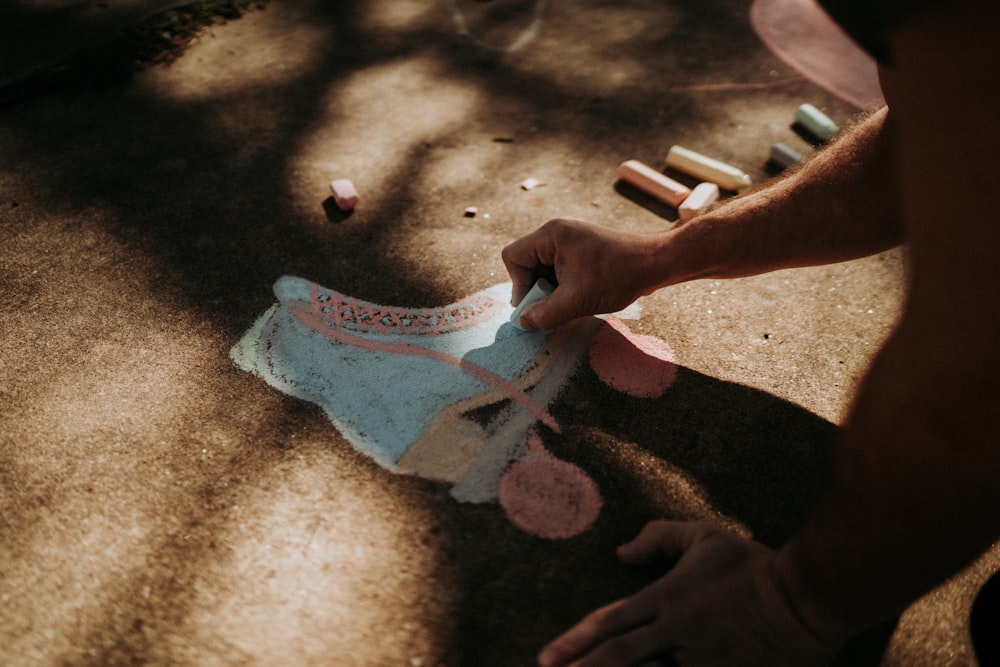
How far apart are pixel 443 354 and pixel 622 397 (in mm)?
524

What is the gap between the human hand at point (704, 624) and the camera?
1.32 metres

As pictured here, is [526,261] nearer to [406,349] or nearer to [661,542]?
[406,349]

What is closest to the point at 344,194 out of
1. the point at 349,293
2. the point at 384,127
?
the point at 349,293

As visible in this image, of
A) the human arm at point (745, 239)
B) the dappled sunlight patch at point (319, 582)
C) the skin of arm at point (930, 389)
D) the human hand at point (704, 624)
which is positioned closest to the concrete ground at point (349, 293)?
the dappled sunlight patch at point (319, 582)

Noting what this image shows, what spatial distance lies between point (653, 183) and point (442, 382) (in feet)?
4.00

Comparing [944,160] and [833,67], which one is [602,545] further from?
[833,67]

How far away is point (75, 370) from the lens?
1938mm

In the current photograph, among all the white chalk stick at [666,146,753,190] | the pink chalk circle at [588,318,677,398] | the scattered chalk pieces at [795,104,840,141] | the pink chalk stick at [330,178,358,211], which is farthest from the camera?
the scattered chalk pieces at [795,104,840,141]

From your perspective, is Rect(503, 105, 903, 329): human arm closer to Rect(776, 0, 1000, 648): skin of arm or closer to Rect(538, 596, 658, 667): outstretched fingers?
Rect(776, 0, 1000, 648): skin of arm

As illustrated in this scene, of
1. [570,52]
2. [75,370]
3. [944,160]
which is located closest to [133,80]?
[75,370]

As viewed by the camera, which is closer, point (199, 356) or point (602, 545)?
point (602, 545)

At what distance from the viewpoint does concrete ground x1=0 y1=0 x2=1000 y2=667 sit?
1.50 metres

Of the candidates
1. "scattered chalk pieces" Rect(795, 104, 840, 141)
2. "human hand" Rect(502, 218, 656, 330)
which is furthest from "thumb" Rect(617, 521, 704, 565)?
"scattered chalk pieces" Rect(795, 104, 840, 141)

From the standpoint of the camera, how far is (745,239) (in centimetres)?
193
